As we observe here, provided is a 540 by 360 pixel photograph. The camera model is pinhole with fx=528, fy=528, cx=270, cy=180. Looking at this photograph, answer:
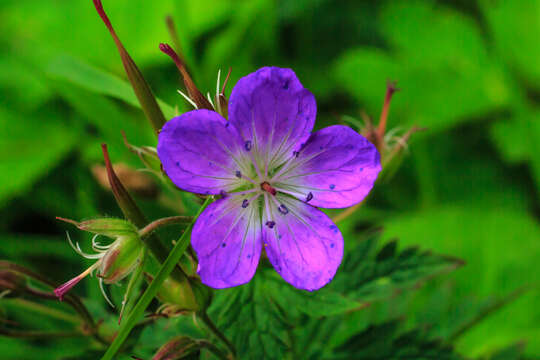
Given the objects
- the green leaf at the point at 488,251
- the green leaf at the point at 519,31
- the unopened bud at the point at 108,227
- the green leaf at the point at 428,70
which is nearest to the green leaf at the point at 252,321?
the unopened bud at the point at 108,227

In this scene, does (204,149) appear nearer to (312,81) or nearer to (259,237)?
(259,237)

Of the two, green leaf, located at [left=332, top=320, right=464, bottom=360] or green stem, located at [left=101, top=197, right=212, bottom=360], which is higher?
green stem, located at [left=101, top=197, right=212, bottom=360]

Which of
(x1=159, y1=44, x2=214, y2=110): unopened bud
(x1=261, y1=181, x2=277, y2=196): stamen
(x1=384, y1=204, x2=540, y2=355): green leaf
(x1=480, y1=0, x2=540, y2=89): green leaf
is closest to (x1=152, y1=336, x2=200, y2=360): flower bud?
(x1=261, y1=181, x2=277, y2=196): stamen

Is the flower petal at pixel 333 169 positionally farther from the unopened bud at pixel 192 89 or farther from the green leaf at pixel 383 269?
the green leaf at pixel 383 269

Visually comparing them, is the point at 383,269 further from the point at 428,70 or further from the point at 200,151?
the point at 428,70

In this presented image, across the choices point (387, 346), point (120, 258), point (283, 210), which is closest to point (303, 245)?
point (283, 210)

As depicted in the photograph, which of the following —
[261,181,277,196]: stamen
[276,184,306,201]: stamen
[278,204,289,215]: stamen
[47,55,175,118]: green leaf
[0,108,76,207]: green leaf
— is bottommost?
[0,108,76,207]: green leaf

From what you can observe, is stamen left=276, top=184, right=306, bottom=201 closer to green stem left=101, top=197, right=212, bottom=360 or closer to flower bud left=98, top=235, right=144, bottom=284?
green stem left=101, top=197, right=212, bottom=360

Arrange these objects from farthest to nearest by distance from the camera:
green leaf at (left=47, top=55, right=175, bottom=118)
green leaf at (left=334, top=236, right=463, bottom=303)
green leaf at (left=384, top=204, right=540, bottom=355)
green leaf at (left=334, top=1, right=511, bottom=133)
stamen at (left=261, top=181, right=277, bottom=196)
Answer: green leaf at (left=334, top=1, right=511, bottom=133), green leaf at (left=384, top=204, right=540, bottom=355), green leaf at (left=47, top=55, right=175, bottom=118), green leaf at (left=334, top=236, right=463, bottom=303), stamen at (left=261, top=181, right=277, bottom=196)

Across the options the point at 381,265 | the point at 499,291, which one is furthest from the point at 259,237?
the point at 499,291
